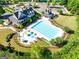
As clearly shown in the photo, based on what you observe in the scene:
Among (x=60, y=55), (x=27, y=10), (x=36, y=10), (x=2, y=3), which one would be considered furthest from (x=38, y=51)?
(x=2, y=3)

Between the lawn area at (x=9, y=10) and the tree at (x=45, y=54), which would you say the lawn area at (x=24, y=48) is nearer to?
the tree at (x=45, y=54)

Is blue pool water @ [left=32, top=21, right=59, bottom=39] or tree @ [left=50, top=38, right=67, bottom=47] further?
blue pool water @ [left=32, top=21, right=59, bottom=39]

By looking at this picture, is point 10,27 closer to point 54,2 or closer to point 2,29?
point 2,29

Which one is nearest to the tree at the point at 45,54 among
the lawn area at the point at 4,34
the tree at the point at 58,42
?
the tree at the point at 58,42

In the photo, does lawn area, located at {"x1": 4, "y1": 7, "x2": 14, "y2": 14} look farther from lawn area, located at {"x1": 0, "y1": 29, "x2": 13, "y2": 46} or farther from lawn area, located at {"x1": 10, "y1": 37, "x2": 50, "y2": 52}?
lawn area, located at {"x1": 10, "y1": 37, "x2": 50, "y2": 52}

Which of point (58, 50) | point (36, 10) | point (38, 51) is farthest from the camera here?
point (36, 10)

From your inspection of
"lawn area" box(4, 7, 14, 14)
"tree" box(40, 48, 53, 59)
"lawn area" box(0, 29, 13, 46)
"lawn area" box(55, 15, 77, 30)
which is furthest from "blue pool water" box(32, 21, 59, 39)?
"lawn area" box(4, 7, 14, 14)
